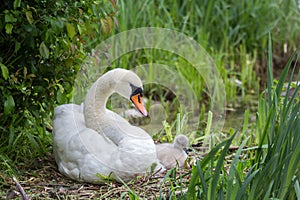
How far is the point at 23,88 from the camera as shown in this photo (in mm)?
3594

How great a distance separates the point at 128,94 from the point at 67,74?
0.41 metres

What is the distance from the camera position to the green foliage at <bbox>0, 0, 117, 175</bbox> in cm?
339

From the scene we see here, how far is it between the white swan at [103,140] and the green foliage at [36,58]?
166 mm

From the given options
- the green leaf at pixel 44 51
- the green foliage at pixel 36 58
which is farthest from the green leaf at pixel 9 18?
the green leaf at pixel 44 51

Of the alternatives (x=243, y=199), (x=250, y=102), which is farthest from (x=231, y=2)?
(x=243, y=199)

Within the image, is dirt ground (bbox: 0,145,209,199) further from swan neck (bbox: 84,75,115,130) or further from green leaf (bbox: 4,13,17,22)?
green leaf (bbox: 4,13,17,22)

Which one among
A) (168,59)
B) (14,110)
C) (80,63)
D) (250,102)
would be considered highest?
(80,63)

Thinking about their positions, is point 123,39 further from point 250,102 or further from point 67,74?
point 67,74

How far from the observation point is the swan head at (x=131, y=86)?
3.55 meters

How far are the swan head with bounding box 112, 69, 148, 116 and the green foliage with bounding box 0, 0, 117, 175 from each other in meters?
0.25

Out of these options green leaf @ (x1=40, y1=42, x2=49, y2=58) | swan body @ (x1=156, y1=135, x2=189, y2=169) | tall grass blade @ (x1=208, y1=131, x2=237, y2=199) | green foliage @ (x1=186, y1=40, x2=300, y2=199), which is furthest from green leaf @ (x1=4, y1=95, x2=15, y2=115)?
tall grass blade @ (x1=208, y1=131, x2=237, y2=199)

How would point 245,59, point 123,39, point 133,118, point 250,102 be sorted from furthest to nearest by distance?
point 245,59
point 250,102
point 123,39
point 133,118

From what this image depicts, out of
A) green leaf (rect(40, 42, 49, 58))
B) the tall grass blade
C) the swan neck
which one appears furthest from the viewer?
the swan neck

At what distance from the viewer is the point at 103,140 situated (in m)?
3.54
